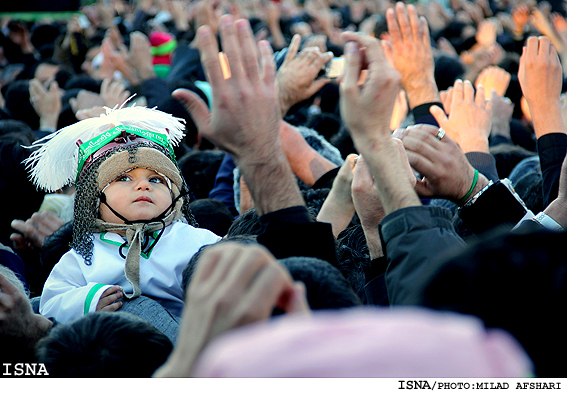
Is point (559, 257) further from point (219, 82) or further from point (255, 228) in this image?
point (255, 228)

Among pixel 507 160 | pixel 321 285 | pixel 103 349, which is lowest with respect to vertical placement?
pixel 507 160

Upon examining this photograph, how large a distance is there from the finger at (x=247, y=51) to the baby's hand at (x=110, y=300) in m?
0.96

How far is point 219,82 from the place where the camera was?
1.63 m

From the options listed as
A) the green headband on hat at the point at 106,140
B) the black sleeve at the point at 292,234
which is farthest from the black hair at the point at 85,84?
the black sleeve at the point at 292,234

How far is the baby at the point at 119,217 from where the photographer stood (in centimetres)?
229

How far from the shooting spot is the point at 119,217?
95.3 inches

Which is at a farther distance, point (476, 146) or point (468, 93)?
point (468, 93)

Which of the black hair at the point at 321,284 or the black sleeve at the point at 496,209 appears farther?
the black sleeve at the point at 496,209

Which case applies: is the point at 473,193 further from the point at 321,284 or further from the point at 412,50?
the point at 412,50

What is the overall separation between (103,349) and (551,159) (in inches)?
83.8

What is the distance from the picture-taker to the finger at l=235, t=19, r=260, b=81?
165 cm

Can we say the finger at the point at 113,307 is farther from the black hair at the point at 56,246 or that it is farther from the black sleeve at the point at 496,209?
the black sleeve at the point at 496,209

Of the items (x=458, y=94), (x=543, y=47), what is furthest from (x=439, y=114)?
(x=543, y=47)

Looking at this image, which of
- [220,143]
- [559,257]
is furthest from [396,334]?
[220,143]
